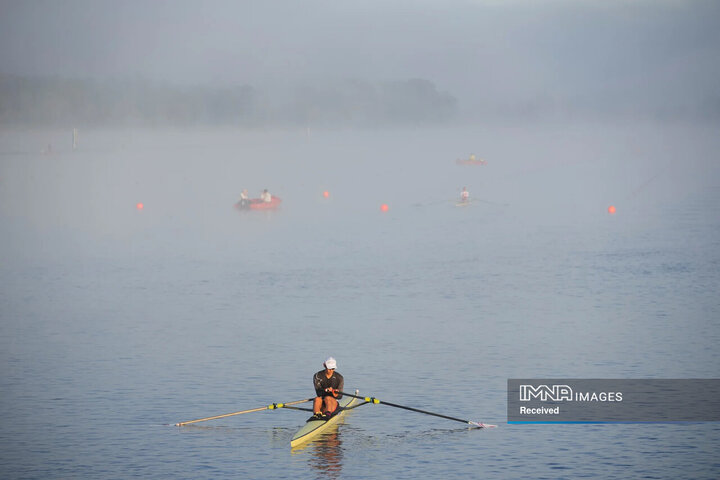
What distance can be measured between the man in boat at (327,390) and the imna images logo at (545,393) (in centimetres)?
880

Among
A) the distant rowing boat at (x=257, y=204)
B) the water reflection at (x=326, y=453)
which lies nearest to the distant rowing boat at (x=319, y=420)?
the water reflection at (x=326, y=453)

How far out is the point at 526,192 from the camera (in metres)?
157

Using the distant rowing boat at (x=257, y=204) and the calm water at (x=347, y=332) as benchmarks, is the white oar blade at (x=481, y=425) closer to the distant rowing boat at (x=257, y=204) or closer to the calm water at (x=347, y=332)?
the calm water at (x=347, y=332)

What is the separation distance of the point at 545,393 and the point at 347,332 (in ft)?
49.0

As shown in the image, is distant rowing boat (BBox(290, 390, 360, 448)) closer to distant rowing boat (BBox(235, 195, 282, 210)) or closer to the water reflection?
the water reflection

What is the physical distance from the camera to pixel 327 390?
3195cm

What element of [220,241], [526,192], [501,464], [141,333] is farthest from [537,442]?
[526,192]

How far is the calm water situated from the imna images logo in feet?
3.85

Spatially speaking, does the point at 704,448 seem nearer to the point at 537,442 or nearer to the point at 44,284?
the point at 537,442

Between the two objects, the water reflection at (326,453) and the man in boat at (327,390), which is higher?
the man in boat at (327,390)

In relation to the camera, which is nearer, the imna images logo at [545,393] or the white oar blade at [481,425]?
the white oar blade at [481,425]

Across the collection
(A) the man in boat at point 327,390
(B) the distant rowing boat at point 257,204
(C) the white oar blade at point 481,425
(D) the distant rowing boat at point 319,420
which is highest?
(B) the distant rowing boat at point 257,204

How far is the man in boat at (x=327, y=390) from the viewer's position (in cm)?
3183

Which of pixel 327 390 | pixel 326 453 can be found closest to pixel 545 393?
pixel 327 390
